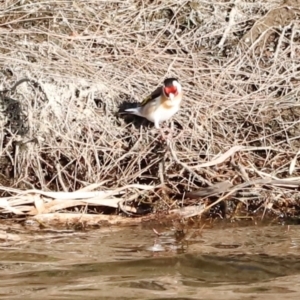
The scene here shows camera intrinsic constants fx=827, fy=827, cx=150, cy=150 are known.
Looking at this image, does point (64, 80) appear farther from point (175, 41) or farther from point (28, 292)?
point (28, 292)

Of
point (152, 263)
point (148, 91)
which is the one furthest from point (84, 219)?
point (148, 91)

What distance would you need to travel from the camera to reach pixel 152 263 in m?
4.70

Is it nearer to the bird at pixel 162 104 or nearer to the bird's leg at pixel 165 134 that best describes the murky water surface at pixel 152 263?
the bird's leg at pixel 165 134

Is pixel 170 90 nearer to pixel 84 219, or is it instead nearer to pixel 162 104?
pixel 162 104

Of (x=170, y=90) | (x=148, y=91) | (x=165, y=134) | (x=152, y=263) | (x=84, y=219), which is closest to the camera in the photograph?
(x=152, y=263)

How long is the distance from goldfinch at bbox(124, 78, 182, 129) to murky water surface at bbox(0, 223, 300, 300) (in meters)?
0.86

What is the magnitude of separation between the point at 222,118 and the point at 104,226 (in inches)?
50.0

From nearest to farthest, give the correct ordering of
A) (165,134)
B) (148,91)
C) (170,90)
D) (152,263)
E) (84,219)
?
(152,263)
(84,219)
(170,90)
(165,134)
(148,91)

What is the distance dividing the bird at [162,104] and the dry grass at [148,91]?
0.14 meters

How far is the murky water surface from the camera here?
4.19m

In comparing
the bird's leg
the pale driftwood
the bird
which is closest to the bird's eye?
the bird

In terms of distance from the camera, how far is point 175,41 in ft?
21.7

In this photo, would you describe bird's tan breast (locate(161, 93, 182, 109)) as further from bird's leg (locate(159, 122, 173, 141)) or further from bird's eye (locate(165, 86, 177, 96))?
bird's leg (locate(159, 122, 173, 141))

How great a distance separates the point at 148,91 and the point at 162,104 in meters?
0.51
